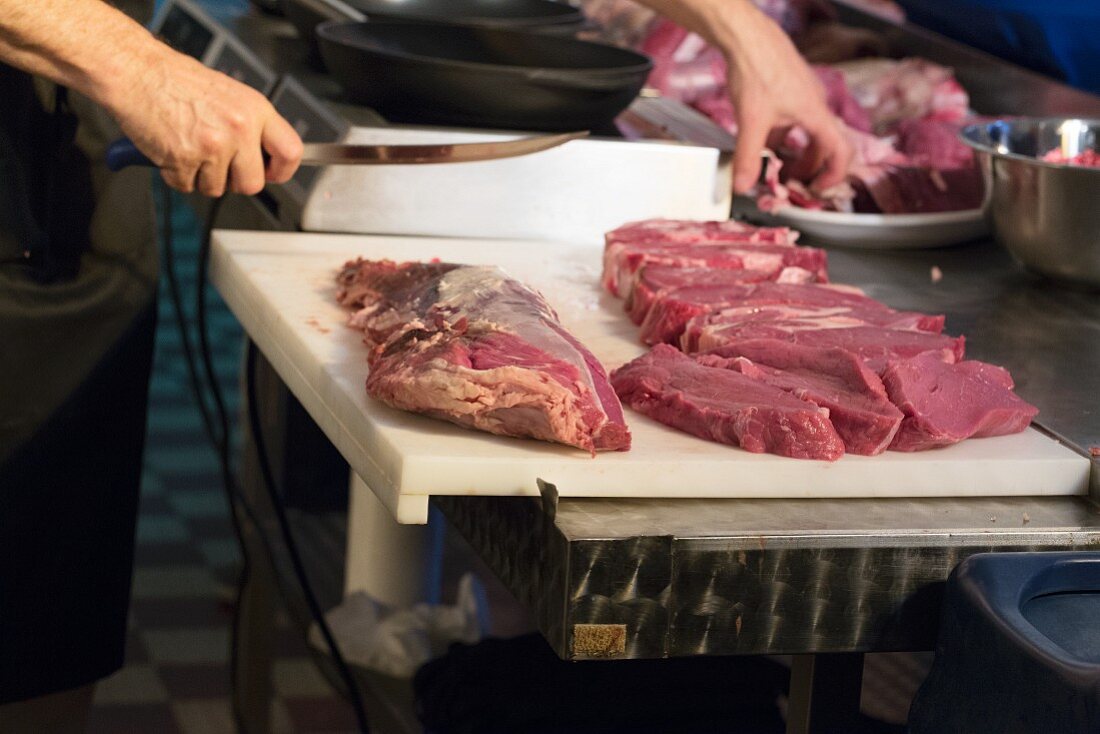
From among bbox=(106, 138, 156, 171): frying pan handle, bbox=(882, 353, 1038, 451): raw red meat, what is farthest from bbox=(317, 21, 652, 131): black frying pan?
bbox=(882, 353, 1038, 451): raw red meat

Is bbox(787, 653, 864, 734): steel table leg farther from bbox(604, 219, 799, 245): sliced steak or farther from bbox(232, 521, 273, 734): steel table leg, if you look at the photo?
Answer: bbox(232, 521, 273, 734): steel table leg

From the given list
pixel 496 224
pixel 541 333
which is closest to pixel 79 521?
pixel 496 224

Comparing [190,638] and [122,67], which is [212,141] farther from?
[190,638]

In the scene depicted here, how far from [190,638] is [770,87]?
239cm

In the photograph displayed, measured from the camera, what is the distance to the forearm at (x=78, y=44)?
5.79 ft

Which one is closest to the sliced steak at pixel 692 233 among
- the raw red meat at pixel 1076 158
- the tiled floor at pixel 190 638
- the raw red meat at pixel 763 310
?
the raw red meat at pixel 763 310

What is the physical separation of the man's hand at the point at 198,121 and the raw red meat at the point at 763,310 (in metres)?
0.53

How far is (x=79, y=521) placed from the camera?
2.38 metres

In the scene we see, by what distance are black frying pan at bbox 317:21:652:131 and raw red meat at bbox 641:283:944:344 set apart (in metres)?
0.51

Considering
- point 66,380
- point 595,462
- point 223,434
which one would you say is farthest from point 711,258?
point 223,434

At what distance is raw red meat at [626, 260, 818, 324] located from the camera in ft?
6.49

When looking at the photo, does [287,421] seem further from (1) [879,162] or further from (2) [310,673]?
(1) [879,162]

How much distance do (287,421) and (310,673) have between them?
80 centimetres

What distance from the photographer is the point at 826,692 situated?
59.4 inches
